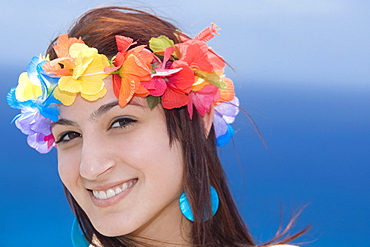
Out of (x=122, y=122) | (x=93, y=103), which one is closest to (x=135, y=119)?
(x=122, y=122)

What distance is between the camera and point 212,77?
7.73ft

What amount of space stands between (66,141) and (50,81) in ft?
0.73

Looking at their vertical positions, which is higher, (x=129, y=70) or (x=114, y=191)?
(x=129, y=70)

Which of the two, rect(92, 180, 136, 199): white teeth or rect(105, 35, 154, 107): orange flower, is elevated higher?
rect(105, 35, 154, 107): orange flower

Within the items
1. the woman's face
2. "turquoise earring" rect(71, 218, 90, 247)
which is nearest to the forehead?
the woman's face

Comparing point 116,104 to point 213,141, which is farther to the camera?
point 213,141

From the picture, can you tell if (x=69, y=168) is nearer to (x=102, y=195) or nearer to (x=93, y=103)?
(x=102, y=195)

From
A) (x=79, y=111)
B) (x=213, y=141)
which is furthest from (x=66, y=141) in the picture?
(x=213, y=141)

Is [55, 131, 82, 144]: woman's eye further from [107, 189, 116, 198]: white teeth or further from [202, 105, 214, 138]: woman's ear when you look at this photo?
[202, 105, 214, 138]: woman's ear

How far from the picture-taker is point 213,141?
8.12ft

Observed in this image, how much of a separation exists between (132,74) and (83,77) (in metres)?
0.17

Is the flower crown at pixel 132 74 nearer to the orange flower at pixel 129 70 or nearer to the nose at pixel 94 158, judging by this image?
the orange flower at pixel 129 70

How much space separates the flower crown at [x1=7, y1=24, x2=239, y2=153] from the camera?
86.0 inches

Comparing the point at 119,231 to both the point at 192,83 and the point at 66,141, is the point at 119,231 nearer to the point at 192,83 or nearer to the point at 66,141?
the point at 66,141
